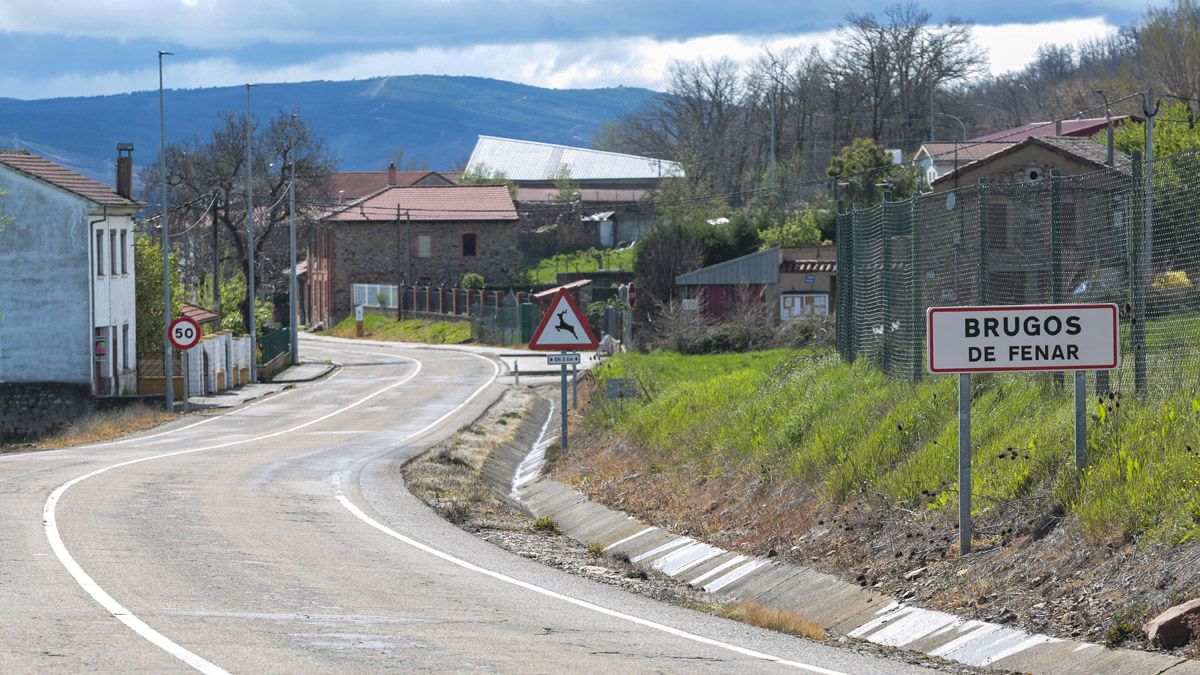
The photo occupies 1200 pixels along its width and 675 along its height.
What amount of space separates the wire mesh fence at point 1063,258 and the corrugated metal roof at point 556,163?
4136 inches

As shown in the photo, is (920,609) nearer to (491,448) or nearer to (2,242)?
(491,448)

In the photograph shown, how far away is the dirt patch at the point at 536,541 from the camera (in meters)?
10.9

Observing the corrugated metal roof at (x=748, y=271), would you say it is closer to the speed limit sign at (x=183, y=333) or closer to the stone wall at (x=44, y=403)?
the speed limit sign at (x=183, y=333)

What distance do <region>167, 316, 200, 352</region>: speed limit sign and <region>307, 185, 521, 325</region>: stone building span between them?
46508mm

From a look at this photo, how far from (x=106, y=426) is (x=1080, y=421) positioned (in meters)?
31.3

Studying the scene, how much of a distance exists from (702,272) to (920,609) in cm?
5050

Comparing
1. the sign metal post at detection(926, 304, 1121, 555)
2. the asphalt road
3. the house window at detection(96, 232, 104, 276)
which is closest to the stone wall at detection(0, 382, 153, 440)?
the house window at detection(96, 232, 104, 276)

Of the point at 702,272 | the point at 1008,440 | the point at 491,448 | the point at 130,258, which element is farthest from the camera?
the point at 702,272

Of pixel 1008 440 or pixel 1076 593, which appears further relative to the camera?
pixel 1008 440

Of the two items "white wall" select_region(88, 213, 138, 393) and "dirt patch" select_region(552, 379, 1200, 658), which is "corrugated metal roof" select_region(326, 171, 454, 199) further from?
"dirt patch" select_region(552, 379, 1200, 658)

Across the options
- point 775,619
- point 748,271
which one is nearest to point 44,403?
point 748,271

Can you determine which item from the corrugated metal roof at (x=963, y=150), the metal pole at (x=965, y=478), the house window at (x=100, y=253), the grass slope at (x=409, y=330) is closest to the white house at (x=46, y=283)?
the house window at (x=100, y=253)

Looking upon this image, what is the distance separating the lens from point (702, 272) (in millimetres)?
61125

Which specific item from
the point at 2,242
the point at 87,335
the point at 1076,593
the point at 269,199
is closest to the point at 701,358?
the point at 87,335
